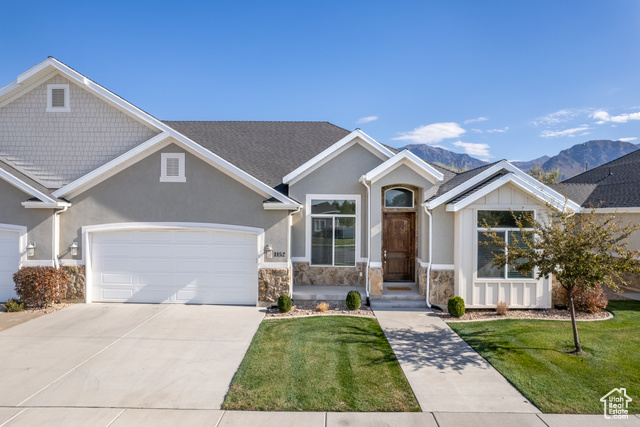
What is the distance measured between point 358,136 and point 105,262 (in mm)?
8872

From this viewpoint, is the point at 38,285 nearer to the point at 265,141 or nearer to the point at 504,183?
the point at 265,141

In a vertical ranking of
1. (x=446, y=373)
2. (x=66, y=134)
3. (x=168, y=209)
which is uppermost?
(x=66, y=134)

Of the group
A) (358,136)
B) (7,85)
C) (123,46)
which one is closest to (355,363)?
(358,136)

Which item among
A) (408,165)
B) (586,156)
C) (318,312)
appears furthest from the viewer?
(586,156)

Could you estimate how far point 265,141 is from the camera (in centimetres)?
1491

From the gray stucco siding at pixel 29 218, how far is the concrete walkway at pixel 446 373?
985cm

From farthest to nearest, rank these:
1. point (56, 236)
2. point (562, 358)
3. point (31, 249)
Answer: point (56, 236)
point (31, 249)
point (562, 358)

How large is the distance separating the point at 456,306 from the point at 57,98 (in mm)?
13700

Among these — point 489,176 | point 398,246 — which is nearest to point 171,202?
point 398,246

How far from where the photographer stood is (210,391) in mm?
5445

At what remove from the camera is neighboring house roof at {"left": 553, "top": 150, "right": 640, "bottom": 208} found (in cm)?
1355

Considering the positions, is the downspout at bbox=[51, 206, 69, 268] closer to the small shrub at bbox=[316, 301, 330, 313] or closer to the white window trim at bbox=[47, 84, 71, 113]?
the white window trim at bbox=[47, 84, 71, 113]

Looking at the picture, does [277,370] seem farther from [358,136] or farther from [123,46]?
[123,46]

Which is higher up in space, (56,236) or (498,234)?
(498,234)
